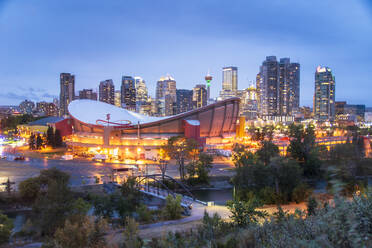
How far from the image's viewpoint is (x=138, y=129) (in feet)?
144

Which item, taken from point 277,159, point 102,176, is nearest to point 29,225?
point 102,176

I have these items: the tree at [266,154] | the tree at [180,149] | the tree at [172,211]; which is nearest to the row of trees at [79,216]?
the tree at [172,211]

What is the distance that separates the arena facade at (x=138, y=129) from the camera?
142 feet

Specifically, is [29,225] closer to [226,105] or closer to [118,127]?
[118,127]

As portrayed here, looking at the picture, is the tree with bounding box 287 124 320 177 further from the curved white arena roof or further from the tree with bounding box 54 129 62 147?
the tree with bounding box 54 129 62 147

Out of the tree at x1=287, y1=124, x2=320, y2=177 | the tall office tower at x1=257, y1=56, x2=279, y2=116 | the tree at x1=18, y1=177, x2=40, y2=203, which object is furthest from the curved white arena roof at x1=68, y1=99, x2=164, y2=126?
the tall office tower at x1=257, y1=56, x2=279, y2=116

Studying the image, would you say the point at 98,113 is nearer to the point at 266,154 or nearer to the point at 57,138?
the point at 57,138

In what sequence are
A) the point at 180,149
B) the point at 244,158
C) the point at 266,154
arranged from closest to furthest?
the point at 244,158 < the point at 266,154 < the point at 180,149

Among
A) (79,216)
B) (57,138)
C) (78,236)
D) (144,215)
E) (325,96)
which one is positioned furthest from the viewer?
(325,96)

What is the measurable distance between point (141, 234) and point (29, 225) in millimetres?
6565

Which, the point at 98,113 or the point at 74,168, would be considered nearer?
the point at 74,168

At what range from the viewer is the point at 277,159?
77.7 ft

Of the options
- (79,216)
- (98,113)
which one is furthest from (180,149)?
(98,113)

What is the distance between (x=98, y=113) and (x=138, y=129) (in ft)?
38.0
